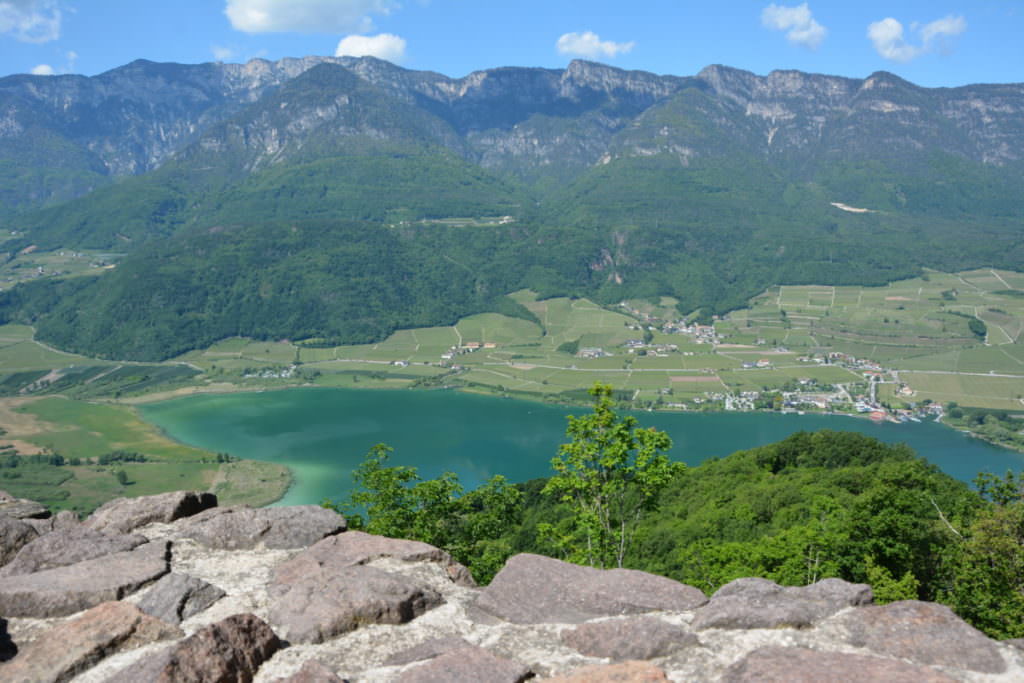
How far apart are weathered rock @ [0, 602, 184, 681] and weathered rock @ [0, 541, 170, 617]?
23.2 inches

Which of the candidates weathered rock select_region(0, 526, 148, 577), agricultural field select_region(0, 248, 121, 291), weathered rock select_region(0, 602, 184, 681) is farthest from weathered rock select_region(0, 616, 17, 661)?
agricultural field select_region(0, 248, 121, 291)

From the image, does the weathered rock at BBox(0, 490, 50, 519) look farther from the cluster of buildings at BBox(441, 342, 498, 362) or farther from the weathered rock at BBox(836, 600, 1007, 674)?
the cluster of buildings at BBox(441, 342, 498, 362)

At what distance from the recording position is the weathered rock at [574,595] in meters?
8.16

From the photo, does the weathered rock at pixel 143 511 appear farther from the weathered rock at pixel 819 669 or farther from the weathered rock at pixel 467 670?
Answer: the weathered rock at pixel 819 669

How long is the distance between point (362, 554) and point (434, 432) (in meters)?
76.0

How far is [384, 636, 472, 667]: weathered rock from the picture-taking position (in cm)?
712

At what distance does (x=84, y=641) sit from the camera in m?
7.05

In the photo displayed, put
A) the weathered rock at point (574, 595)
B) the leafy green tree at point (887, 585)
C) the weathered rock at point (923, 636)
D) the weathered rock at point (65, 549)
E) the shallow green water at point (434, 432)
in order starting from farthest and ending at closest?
the shallow green water at point (434, 432) < the leafy green tree at point (887, 585) < the weathered rock at point (65, 549) < the weathered rock at point (574, 595) < the weathered rock at point (923, 636)

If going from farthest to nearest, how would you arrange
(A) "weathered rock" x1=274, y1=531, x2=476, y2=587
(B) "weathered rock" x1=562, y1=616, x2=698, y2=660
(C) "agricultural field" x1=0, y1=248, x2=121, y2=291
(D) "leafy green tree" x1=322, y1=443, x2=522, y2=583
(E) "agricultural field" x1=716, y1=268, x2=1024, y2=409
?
(C) "agricultural field" x1=0, y1=248, x2=121, y2=291
(E) "agricultural field" x1=716, y1=268, x2=1024, y2=409
(D) "leafy green tree" x1=322, y1=443, x2=522, y2=583
(A) "weathered rock" x1=274, y1=531, x2=476, y2=587
(B) "weathered rock" x1=562, y1=616, x2=698, y2=660

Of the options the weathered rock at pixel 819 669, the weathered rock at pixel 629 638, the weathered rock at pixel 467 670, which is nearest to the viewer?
the weathered rock at pixel 819 669

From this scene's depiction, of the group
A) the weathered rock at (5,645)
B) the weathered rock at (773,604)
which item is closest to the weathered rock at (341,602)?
the weathered rock at (5,645)

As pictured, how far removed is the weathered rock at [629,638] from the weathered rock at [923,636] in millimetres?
1686

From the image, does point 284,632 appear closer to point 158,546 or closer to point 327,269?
point 158,546

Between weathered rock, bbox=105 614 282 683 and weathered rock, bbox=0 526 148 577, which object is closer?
weathered rock, bbox=105 614 282 683
